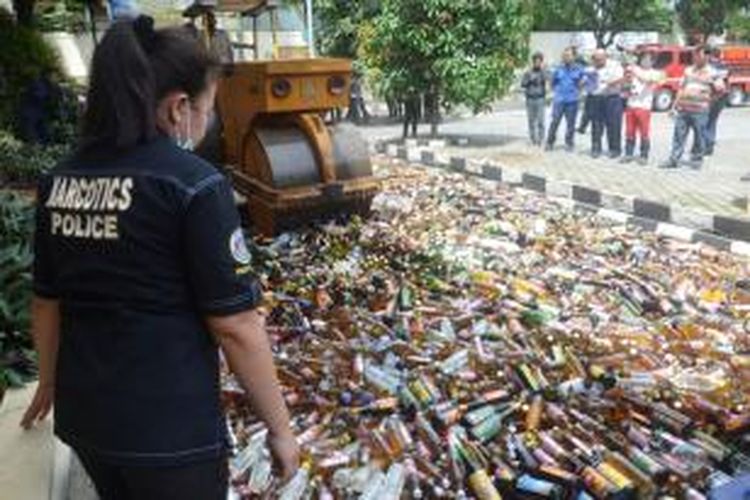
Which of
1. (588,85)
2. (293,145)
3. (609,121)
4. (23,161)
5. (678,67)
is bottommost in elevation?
(23,161)

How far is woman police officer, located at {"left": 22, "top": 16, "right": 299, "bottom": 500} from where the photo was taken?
7.09 feet

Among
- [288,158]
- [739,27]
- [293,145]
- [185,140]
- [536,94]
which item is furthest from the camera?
[739,27]

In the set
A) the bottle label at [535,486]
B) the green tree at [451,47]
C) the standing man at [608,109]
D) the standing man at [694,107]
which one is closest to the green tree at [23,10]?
the green tree at [451,47]

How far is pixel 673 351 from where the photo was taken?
17.7ft

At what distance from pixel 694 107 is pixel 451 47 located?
4786 mm

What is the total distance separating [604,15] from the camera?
1720 inches

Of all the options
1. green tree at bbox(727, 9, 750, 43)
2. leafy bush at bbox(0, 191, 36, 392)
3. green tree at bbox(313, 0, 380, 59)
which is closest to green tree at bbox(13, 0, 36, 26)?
green tree at bbox(313, 0, 380, 59)

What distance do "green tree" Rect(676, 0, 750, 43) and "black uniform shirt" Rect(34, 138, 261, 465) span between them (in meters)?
45.8

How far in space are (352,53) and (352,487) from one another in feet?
65.1

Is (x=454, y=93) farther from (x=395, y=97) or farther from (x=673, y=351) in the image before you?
(x=673, y=351)

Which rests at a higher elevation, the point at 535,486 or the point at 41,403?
the point at 41,403

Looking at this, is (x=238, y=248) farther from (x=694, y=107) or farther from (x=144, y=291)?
(x=694, y=107)

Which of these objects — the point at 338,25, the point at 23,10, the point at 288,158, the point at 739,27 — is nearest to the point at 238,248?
the point at 288,158

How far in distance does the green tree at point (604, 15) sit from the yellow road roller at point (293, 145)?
35.9 m
